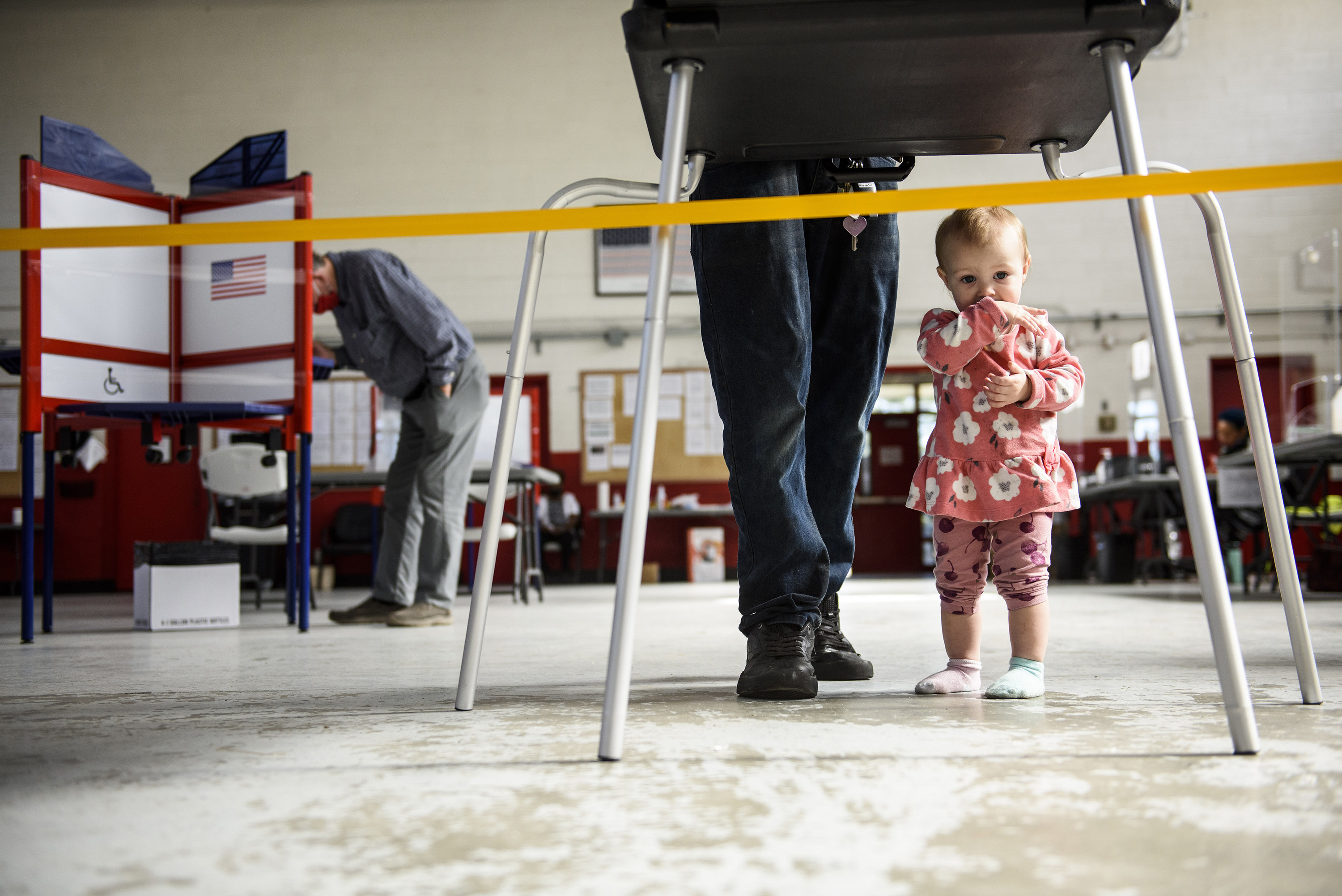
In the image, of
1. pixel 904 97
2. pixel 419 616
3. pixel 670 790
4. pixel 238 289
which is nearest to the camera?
pixel 670 790

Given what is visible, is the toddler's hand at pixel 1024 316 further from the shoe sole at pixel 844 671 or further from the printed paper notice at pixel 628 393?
the printed paper notice at pixel 628 393

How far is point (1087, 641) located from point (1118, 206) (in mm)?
7454

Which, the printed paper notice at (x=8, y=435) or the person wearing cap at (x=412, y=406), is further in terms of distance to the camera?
the printed paper notice at (x=8, y=435)

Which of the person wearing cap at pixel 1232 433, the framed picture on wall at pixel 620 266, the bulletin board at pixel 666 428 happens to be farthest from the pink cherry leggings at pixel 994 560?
the framed picture on wall at pixel 620 266

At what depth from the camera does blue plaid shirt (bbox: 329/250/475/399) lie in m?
3.06

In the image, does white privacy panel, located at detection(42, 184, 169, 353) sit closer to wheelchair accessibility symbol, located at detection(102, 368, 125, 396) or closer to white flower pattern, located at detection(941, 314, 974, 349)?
wheelchair accessibility symbol, located at detection(102, 368, 125, 396)

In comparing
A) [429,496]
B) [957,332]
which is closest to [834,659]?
[957,332]

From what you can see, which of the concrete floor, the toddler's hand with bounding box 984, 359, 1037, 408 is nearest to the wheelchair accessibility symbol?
the concrete floor

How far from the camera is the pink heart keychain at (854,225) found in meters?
1.35

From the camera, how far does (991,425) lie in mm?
1297

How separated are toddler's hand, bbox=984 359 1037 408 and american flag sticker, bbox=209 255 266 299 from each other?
2.63 metres

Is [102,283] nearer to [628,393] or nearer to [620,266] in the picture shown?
[628,393]

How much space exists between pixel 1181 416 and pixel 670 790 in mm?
551

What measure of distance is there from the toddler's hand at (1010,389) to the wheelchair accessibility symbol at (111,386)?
2837 millimetres
